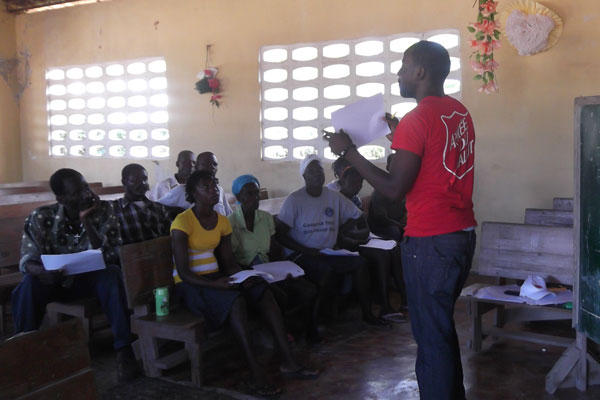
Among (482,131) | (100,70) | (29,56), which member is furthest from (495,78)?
(29,56)

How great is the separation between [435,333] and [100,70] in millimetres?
6977

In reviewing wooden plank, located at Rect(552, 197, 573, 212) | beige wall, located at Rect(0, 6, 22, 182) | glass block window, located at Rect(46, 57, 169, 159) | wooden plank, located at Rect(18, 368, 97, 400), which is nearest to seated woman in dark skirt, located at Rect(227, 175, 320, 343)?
wooden plank, located at Rect(18, 368, 97, 400)

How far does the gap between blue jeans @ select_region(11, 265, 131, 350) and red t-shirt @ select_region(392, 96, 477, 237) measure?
1.91 metres

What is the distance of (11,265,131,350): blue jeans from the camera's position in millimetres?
3152

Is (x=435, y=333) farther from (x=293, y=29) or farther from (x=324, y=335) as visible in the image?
(x=293, y=29)

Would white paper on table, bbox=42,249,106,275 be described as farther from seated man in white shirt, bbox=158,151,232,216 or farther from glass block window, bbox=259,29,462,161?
glass block window, bbox=259,29,462,161

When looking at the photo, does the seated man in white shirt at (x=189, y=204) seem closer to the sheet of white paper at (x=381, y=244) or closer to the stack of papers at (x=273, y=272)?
the stack of papers at (x=273, y=272)

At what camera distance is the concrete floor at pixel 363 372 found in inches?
114

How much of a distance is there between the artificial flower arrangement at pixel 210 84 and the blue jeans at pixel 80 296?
3898 millimetres

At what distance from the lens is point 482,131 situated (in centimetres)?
554

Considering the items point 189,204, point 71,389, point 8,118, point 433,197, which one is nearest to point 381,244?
point 189,204

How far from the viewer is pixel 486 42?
506 cm

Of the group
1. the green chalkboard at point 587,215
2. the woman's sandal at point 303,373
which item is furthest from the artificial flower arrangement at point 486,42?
the woman's sandal at point 303,373

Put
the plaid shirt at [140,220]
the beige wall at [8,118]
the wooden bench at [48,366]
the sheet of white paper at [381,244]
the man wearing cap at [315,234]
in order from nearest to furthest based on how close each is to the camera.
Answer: the wooden bench at [48,366] → the plaid shirt at [140,220] → the man wearing cap at [315,234] → the sheet of white paper at [381,244] → the beige wall at [8,118]
